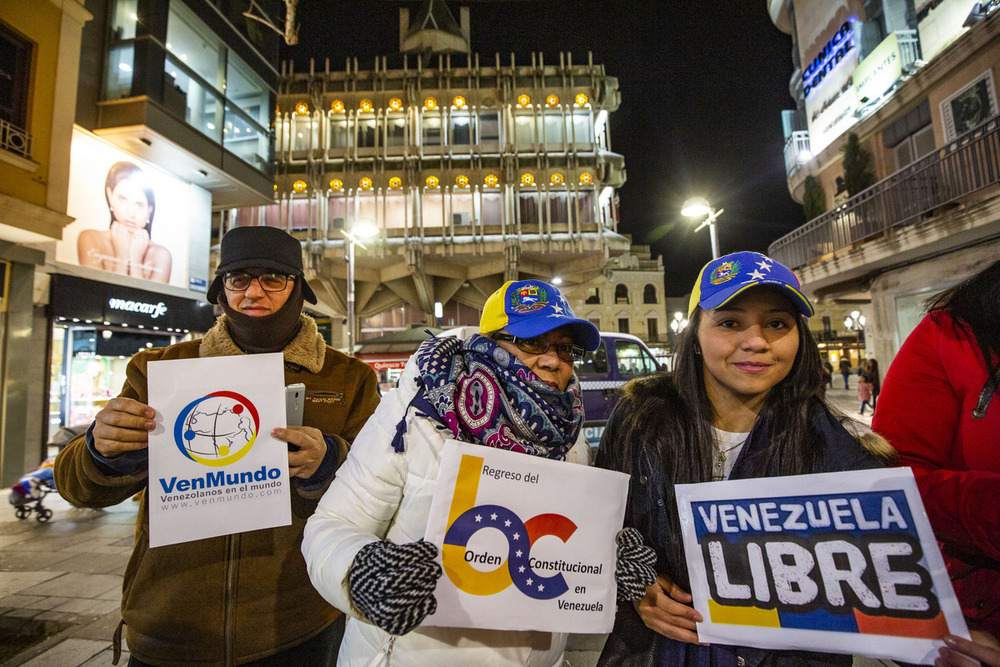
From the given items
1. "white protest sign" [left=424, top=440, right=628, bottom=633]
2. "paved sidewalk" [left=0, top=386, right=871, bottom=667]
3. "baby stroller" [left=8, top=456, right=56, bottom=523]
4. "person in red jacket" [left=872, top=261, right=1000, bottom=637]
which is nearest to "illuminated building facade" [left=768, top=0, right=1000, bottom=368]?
"paved sidewalk" [left=0, top=386, right=871, bottom=667]

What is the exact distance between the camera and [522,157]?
26406 millimetres

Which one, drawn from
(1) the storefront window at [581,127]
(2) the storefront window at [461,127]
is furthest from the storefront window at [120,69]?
(1) the storefront window at [581,127]

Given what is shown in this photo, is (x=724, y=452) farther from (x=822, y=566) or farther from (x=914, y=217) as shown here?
(x=914, y=217)

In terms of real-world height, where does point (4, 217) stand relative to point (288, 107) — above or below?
below

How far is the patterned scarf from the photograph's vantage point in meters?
1.57

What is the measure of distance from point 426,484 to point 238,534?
946 millimetres

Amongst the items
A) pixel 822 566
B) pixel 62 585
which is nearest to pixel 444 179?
pixel 62 585

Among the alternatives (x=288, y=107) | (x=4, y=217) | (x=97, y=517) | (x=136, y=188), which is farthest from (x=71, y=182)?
(x=288, y=107)

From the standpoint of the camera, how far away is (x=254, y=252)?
196 cm

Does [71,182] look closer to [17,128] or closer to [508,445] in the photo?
[17,128]

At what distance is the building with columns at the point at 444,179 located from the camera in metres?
25.3

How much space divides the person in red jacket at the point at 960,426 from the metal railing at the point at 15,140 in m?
12.5

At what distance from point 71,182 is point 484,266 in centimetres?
1861

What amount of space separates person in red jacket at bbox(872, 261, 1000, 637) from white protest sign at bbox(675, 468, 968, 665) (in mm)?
242
